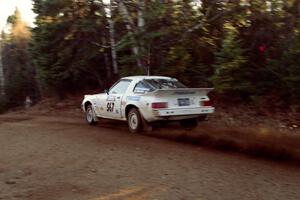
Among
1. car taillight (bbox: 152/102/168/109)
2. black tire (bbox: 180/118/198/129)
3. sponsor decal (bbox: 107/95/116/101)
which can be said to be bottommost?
black tire (bbox: 180/118/198/129)

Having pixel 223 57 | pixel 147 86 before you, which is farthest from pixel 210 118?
pixel 147 86

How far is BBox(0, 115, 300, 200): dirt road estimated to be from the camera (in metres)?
5.02

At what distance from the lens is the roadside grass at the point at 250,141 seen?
7.12 metres

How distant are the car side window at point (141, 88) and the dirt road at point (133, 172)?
143 centimetres

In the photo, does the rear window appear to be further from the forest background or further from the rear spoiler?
the forest background

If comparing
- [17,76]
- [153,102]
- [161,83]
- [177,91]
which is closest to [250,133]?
[177,91]

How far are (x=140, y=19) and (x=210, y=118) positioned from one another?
16.7 feet

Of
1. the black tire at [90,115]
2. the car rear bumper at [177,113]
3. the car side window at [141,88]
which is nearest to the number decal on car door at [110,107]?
the car side window at [141,88]

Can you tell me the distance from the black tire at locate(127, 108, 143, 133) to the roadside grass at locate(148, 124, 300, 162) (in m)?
0.81

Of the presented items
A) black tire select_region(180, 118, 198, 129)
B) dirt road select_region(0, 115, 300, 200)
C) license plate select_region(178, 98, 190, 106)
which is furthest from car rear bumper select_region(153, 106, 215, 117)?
dirt road select_region(0, 115, 300, 200)

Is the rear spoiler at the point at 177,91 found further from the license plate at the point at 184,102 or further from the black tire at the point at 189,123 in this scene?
the black tire at the point at 189,123

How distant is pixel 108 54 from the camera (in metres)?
21.4

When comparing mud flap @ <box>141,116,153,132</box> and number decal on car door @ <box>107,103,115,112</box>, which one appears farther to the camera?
number decal on car door @ <box>107,103,115,112</box>

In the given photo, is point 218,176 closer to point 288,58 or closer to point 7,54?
point 288,58
